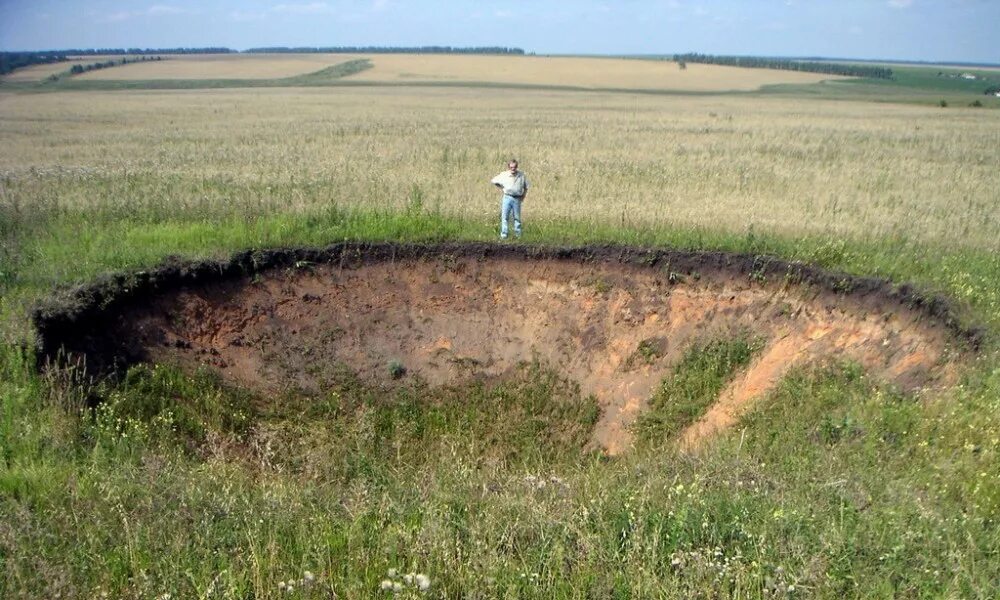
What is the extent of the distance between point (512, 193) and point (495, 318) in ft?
7.02

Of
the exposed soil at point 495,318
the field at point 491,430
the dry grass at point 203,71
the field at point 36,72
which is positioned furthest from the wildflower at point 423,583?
the dry grass at point 203,71

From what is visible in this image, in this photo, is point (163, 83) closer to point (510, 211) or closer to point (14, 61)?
point (14, 61)

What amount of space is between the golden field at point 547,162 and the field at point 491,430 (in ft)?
0.62

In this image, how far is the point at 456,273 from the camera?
37.7 feet

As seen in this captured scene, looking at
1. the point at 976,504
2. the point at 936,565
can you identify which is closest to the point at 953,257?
the point at 976,504

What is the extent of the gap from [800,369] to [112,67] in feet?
294

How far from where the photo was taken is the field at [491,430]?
412cm

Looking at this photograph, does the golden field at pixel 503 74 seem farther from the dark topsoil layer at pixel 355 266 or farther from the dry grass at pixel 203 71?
the dark topsoil layer at pixel 355 266

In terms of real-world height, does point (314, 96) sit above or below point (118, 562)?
above

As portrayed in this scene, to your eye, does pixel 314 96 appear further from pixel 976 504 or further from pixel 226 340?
pixel 976 504

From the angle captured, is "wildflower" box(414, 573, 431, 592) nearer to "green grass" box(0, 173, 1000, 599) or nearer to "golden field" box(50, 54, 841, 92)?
"green grass" box(0, 173, 1000, 599)

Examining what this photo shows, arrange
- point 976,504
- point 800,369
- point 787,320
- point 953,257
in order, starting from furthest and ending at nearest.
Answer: point 953,257, point 787,320, point 800,369, point 976,504

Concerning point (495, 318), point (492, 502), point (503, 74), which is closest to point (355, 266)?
point (495, 318)

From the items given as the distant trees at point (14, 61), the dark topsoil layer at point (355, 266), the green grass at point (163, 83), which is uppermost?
the distant trees at point (14, 61)
